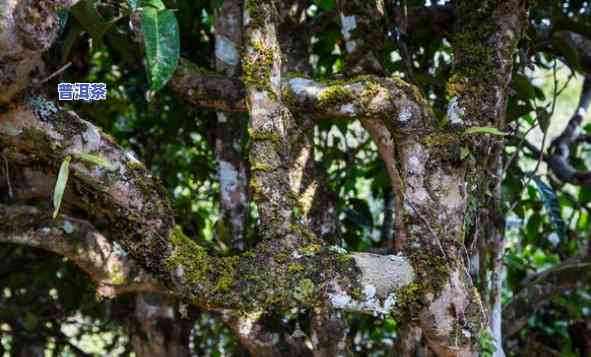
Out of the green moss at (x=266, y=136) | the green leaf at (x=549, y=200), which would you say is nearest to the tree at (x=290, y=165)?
the green moss at (x=266, y=136)

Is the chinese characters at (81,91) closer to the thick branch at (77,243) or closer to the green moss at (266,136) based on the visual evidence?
the green moss at (266,136)

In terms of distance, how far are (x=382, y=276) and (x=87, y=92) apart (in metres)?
0.79

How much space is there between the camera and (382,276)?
1784 mm

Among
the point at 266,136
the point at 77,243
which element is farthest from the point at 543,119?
the point at 77,243

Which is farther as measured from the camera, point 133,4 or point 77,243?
point 77,243

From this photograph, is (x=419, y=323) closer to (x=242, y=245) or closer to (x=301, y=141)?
(x=301, y=141)

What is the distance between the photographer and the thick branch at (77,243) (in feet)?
7.66

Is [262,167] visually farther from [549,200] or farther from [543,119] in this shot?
[549,200]

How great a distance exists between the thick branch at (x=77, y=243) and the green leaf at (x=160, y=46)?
99cm

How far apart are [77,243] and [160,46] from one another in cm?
103

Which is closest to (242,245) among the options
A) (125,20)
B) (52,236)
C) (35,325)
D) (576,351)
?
(52,236)

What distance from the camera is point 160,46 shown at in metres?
1.53

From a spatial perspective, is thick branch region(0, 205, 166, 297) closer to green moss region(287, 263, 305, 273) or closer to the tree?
the tree

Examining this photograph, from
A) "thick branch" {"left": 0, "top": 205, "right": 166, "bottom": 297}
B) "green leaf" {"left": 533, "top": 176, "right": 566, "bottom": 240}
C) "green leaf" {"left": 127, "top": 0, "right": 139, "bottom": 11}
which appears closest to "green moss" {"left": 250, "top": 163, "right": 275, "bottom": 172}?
"green leaf" {"left": 127, "top": 0, "right": 139, "bottom": 11}
